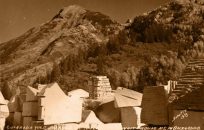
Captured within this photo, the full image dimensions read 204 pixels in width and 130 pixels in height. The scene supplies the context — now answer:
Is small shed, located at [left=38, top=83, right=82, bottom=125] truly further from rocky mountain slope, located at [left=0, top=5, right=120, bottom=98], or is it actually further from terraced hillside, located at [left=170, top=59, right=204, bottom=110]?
rocky mountain slope, located at [left=0, top=5, right=120, bottom=98]

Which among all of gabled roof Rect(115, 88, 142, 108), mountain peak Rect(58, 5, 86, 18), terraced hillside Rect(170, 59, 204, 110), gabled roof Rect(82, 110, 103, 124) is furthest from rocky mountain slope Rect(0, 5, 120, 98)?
terraced hillside Rect(170, 59, 204, 110)

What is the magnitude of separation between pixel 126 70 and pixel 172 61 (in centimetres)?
383

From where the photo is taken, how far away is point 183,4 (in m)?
38.5

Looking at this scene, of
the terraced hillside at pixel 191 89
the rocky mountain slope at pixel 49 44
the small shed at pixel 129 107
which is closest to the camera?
the terraced hillside at pixel 191 89

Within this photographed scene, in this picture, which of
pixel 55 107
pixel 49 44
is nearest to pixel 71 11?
pixel 49 44

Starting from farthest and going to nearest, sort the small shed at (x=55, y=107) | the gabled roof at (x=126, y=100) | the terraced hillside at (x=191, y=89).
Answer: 1. the gabled roof at (x=126, y=100)
2. the small shed at (x=55, y=107)
3. the terraced hillside at (x=191, y=89)

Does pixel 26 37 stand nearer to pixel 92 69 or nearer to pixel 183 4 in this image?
pixel 92 69

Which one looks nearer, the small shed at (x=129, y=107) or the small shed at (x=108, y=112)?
the small shed at (x=129, y=107)

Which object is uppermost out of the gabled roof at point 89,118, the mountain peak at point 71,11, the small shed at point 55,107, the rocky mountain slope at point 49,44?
the mountain peak at point 71,11

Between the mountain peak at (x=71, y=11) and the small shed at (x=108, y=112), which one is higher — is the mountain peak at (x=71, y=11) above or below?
above

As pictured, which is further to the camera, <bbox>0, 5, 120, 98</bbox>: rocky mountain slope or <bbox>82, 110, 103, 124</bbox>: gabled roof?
<bbox>0, 5, 120, 98</bbox>: rocky mountain slope

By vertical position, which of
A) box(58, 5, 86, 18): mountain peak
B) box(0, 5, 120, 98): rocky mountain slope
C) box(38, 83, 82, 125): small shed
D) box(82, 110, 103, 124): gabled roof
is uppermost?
box(58, 5, 86, 18): mountain peak

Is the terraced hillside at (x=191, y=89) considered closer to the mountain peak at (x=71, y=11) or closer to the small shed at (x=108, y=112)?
the small shed at (x=108, y=112)

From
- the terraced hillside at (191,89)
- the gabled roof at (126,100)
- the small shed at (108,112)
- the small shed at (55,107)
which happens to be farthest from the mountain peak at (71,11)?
the terraced hillside at (191,89)
